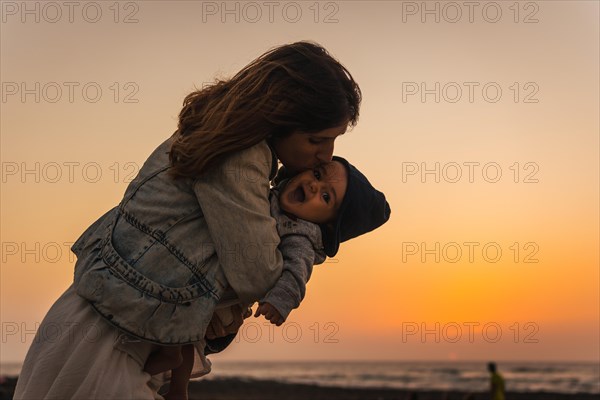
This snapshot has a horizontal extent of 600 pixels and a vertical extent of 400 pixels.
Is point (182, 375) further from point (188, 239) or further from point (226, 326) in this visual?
point (188, 239)

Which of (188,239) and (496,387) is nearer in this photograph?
(188,239)

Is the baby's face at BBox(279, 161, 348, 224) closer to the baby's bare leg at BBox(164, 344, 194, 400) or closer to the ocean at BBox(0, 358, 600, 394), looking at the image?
the baby's bare leg at BBox(164, 344, 194, 400)

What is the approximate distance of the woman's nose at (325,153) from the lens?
3.12 meters

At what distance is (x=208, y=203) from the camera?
2.91 metres

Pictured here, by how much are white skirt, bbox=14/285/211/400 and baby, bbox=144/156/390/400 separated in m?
0.10

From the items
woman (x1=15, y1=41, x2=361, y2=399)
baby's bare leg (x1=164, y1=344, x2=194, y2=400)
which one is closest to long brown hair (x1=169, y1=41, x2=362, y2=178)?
woman (x1=15, y1=41, x2=361, y2=399)

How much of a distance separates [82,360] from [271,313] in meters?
0.62

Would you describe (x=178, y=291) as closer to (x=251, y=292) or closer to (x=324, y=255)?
(x=251, y=292)

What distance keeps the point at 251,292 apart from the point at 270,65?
0.80 meters

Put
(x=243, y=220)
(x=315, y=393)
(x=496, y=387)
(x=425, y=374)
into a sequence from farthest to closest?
(x=425, y=374) → (x=315, y=393) → (x=496, y=387) → (x=243, y=220)

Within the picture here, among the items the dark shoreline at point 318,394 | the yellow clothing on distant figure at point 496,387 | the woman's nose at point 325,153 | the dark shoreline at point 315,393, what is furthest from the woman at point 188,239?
the dark shoreline at point 315,393

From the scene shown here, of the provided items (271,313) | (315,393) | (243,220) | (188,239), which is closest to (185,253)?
(188,239)

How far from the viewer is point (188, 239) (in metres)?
2.92

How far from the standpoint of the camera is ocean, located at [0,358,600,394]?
35469 mm
